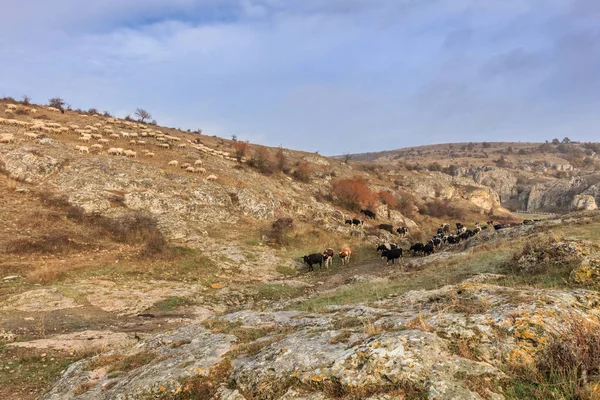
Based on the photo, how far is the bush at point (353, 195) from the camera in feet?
190

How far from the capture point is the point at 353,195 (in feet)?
191

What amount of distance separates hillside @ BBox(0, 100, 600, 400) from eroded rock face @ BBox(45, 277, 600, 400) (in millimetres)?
34

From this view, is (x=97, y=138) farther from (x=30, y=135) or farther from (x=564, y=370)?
(x=564, y=370)

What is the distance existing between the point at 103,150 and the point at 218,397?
46983 millimetres

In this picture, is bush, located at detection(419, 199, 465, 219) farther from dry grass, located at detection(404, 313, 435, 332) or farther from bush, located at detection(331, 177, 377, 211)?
dry grass, located at detection(404, 313, 435, 332)

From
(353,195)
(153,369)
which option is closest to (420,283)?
(153,369)

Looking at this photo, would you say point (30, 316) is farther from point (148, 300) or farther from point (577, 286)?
point (577, 286)

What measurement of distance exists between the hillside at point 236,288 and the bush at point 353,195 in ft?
1.08

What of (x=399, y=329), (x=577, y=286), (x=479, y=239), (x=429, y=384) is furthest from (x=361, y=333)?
(x=479, y=239)

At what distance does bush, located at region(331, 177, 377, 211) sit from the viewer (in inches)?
2280

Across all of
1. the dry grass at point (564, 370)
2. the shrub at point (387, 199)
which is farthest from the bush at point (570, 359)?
the shrub at point (387, 199)

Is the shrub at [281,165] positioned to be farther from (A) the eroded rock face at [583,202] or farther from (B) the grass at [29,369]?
(A) the eroded rock face at [583,202]

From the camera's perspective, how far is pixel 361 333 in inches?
277

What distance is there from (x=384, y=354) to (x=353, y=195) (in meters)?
53.3
